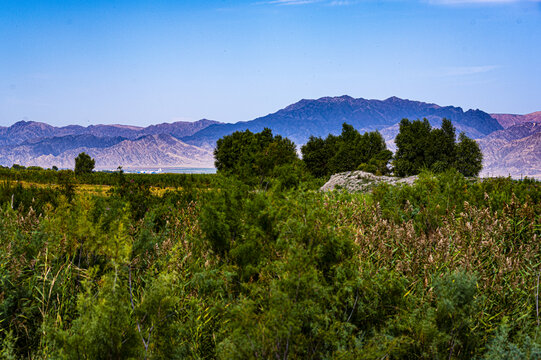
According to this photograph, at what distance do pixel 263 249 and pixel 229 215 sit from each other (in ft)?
2.51

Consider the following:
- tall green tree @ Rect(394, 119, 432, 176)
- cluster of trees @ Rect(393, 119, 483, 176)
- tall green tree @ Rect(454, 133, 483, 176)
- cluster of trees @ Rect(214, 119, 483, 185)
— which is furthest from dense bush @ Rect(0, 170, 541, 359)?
tall green tree @ Rect(454, 133, 483, 176)

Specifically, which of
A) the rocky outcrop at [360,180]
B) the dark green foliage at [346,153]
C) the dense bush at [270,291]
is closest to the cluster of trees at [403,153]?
the dark green foliage at [346,153]

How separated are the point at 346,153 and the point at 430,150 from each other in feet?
33.4

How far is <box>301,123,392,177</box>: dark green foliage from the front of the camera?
48906mm

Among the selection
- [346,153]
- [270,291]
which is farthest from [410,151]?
[270,291]

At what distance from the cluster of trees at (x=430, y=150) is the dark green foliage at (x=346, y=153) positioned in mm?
2759

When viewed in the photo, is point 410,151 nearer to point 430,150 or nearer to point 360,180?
point 430,150

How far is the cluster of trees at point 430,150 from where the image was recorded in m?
45.4

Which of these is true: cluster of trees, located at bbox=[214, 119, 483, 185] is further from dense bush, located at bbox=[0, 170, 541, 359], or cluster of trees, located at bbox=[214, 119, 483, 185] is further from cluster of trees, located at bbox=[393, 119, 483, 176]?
dense bush, located at bbox=[0, 170, 541, 359]

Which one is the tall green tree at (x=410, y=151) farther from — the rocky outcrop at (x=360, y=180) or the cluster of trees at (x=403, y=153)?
the rocky outcrop at (x=360, y=180)

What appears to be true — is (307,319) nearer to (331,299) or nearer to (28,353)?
(331,299)

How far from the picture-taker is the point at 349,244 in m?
2.79

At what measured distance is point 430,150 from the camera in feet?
151

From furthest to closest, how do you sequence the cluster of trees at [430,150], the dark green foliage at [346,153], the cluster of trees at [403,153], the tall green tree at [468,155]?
1. the tall green tree at [468,155]
2. the dark green foliage at [346,153]
3. the cluster of trees at [430,150]
4. the cluster of trees at [403,153]
